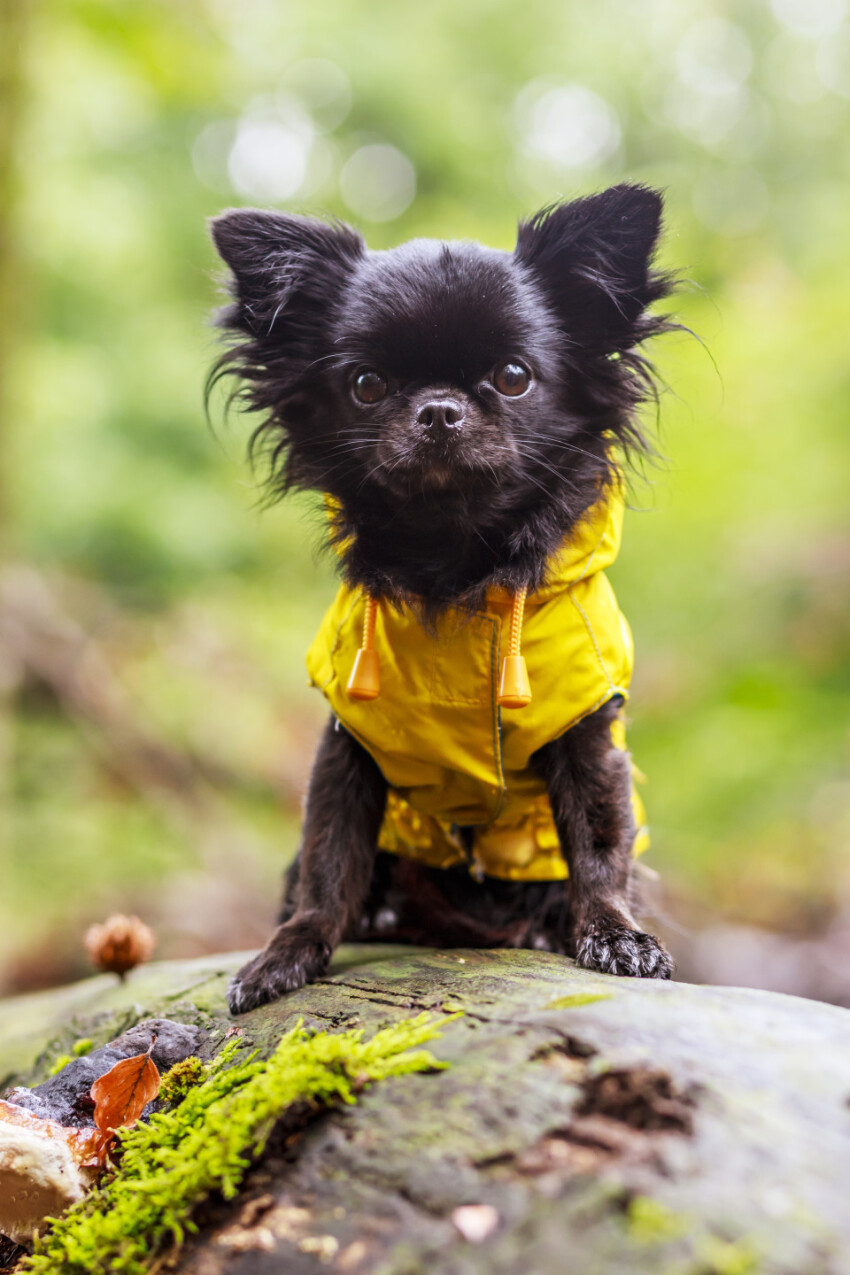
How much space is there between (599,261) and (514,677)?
1.23 m

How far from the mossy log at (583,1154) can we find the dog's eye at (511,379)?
4.95 feet

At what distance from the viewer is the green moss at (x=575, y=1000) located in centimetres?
183

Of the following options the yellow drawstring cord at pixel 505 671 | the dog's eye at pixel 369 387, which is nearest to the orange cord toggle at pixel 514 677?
the yellow drawstring cord at pixel 505 671

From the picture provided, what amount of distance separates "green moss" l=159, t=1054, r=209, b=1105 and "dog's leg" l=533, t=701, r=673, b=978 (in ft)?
3.17

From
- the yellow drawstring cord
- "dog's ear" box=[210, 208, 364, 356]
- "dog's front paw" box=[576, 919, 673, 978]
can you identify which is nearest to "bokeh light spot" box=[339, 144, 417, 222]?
"dog's ear" box=[210, 208, 364, 356]

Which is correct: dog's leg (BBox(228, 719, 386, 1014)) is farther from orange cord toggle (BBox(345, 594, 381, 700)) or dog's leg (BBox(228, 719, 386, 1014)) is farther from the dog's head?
the dog's head

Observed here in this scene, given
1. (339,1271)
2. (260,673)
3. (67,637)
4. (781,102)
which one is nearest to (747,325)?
(781,102)

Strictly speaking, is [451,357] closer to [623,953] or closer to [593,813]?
[593,813]

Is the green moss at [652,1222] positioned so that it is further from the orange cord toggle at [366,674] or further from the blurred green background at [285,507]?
the blurred green background at [285,507]

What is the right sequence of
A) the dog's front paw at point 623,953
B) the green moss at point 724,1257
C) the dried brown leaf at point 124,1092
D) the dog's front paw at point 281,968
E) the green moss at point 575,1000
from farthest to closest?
1. the dog's front paw at point 281,968
2. the dog's front paw at point 623,953
3. the dried brown leaf at point 124,1092
4. the green moss at point 575,1000
5. the green moss at point 724,1257

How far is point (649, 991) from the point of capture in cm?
192

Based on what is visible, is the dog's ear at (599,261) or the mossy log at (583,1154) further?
the dog's ear at (599,261)

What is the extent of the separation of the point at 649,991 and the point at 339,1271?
814 millimetres

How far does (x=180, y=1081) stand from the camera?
200 cm
